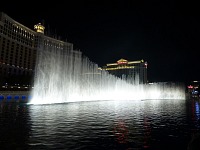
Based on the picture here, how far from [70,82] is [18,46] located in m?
70.1

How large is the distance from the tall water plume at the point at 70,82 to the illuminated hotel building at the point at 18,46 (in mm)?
34812

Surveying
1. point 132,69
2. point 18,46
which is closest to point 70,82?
point 18,46

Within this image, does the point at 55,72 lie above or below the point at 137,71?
below

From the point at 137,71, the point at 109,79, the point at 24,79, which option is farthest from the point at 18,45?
the point at 137,71

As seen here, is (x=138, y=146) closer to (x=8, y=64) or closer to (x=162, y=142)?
(x=162, y=142)

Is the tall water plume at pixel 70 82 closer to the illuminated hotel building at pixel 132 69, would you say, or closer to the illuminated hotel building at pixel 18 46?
the illuminated hotel building at pixel 18 46

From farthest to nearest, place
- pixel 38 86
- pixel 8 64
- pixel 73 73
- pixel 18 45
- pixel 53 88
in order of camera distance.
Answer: pixel 18 45
pixel 8 64
pixel 73 73
pixel 53 88
pixel 38 86

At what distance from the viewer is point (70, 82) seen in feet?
170

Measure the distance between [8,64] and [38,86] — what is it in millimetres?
68656

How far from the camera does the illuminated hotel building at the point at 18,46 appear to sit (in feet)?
316

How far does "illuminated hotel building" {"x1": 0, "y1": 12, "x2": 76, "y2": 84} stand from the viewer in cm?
9625

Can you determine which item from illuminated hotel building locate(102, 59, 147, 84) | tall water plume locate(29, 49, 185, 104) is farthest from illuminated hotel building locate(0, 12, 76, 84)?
illuminated hotel building locate(102, 59, 147, 84)

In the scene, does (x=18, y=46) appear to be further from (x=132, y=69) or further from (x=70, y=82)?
(x=132, y=69)

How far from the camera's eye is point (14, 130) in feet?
35.2
